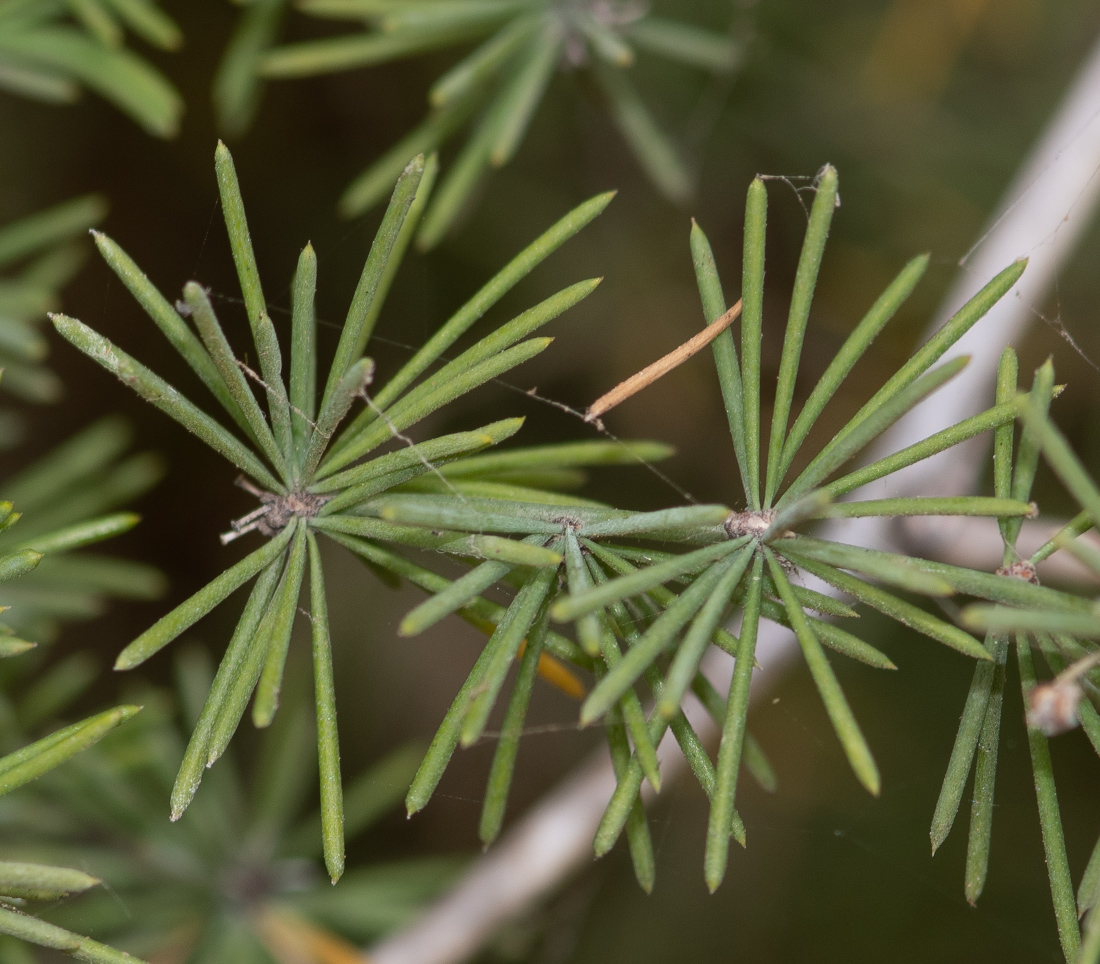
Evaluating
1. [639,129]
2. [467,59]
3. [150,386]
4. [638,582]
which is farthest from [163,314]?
[639,129]

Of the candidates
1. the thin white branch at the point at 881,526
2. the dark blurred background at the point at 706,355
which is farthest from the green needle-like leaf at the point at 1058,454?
the dark blurred background at the point at 706,355

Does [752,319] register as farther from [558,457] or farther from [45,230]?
[45,230]

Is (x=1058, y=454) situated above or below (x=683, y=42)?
below

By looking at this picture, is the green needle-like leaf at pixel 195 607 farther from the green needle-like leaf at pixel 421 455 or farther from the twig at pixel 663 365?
the twig at pixel 663 365

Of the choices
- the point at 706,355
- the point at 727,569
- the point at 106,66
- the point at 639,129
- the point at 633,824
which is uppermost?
the point at 706,355

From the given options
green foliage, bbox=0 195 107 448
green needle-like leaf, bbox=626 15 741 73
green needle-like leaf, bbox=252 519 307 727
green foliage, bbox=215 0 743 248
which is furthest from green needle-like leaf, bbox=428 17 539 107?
green needle-like leaf, bbox=252 519 307 727

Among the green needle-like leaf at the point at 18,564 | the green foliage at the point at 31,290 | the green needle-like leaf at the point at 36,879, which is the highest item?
the green foliage at the point at 31,290

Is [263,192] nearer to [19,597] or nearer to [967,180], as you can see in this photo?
[19,597]
